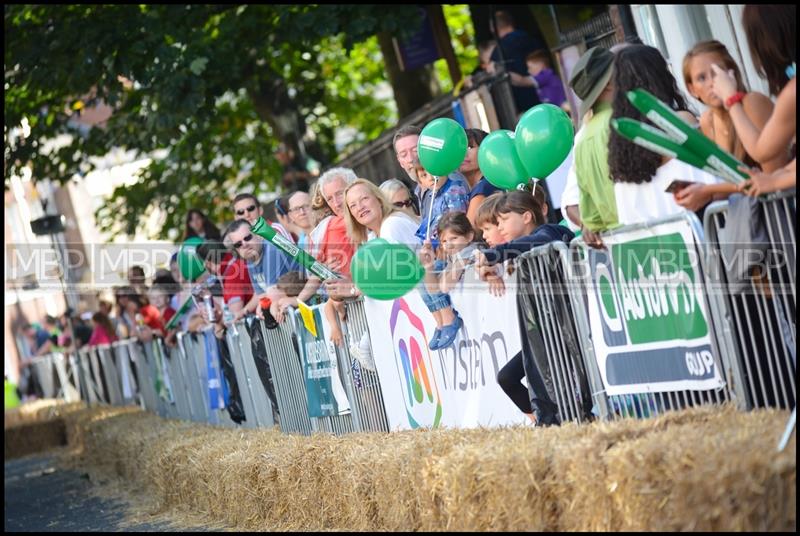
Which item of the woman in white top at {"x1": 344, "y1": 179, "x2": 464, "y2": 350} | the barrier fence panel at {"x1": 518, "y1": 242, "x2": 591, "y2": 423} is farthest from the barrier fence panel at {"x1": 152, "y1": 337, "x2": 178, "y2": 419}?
the barrier fence panel at {"x1": 518, "y1": 242, "x2": 591, "y2": 423}

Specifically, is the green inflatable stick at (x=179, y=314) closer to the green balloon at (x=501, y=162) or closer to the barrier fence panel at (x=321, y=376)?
the barrier fence panel at (x=321, y=376)

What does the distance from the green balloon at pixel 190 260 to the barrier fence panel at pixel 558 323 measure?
8114 millimetres

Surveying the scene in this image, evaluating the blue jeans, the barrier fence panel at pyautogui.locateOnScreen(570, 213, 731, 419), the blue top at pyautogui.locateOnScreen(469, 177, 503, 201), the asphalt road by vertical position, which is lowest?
the asphalt road

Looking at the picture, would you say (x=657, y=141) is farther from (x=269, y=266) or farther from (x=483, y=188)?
(x=269, y=266)

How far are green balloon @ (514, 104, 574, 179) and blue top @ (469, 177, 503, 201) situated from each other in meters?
0.78

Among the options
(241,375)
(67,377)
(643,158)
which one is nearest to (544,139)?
(643,158)

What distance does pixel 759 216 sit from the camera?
579 cm

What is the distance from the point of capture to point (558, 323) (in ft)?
24.3

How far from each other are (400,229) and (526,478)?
11.0 feet

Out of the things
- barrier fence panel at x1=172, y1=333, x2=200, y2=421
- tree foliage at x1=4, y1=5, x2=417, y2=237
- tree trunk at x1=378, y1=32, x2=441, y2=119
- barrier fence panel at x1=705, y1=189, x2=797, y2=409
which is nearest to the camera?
barrier fence panel at x1=705, y1=189, x2=797, y2=409

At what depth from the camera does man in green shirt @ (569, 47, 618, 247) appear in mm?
6891

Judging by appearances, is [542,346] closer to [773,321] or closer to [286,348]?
[773,321]

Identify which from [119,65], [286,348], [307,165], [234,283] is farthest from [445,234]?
[307,165]

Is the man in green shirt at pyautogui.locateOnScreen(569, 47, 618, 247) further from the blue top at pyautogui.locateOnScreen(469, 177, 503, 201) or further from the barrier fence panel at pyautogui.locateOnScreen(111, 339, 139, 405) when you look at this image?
the barrier fence panel at pyautogui.locateOnScreen(111, 339, 139, 405)
